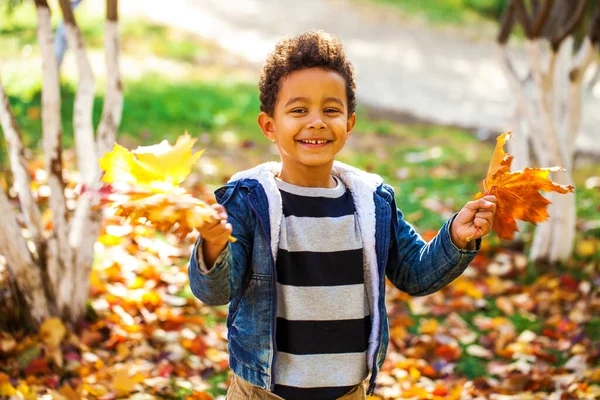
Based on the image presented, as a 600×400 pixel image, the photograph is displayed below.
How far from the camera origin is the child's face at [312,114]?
1.91 m

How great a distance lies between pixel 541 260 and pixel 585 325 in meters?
0.75

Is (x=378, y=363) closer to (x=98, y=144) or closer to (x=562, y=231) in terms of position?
(x=98, y=144)

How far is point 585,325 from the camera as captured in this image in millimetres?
Result: 3842

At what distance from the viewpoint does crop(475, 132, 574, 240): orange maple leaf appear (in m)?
1.87

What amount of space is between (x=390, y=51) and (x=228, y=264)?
10.2 meters

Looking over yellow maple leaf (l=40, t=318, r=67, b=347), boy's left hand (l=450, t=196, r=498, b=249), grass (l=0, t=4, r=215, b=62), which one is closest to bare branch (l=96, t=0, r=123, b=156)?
yellow maple leaf (l=40, t=318, r=67, b=347)

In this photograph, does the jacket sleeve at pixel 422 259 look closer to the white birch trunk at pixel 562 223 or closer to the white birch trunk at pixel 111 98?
the white birch trunk at pixel 111 98

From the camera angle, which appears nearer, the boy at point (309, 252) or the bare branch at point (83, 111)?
the boy at point (309, 252)

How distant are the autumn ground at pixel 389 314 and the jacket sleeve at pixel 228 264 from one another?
1.21 meters

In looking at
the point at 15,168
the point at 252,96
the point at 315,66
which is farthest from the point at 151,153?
the point at 252,96

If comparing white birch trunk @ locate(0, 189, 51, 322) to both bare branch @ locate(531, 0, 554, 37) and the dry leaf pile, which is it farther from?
bare branch @ locate(531, 0, 554, 37)

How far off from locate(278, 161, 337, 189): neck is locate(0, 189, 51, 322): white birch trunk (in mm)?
1481

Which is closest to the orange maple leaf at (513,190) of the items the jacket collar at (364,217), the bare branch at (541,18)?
the jacket collar at (364,217)

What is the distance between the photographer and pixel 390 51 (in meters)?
11.5
